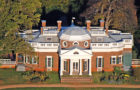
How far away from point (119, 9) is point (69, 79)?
64.6 ft

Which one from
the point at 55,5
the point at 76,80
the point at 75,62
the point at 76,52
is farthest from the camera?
the point at 55,5

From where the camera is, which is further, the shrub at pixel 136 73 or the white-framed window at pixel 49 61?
the white-framed window at pixel 49 61

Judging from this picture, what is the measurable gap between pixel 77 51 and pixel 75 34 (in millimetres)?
2750

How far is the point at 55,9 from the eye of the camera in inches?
3848

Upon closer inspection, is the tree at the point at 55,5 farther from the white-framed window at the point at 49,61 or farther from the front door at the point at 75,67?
the front door at the point at 75,67

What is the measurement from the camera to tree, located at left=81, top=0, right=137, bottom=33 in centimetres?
8494

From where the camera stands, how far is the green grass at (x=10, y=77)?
69.4 m

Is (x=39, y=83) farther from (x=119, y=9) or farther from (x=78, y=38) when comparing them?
(x=119, y=9)

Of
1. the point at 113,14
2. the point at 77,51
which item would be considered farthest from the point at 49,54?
the point at 113,14

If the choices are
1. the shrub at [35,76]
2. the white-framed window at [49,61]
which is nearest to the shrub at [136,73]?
the white-framed window at [49,61]

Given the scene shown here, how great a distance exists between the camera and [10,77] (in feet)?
233

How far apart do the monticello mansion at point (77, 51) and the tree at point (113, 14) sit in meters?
9.04

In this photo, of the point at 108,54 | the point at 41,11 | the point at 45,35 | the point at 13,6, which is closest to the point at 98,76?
the point at 108,54

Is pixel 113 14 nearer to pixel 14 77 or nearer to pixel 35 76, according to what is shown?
pixel 35 76
